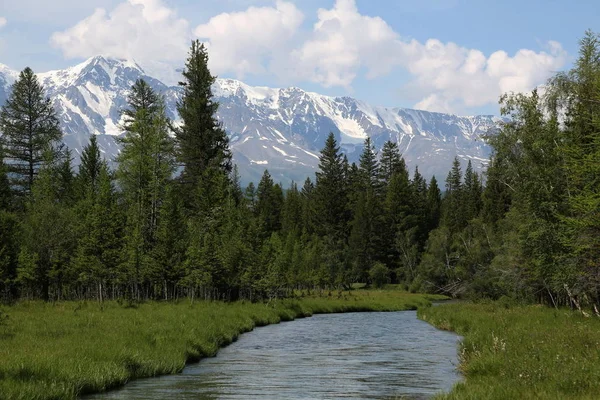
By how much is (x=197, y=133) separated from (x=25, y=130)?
66.9 feet

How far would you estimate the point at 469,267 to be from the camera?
72.8 metres

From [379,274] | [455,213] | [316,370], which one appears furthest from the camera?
[455,213]

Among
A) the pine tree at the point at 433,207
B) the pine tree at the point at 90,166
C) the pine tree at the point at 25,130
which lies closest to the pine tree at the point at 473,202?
the pine tree at the point at 433,207

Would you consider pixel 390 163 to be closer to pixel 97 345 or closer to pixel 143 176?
pixel 143 176

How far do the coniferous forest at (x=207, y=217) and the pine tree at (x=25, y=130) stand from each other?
0.16m

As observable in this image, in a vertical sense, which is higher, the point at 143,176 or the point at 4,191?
the point at 4,191

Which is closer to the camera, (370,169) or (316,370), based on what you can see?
(316,370)

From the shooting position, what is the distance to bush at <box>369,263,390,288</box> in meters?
106

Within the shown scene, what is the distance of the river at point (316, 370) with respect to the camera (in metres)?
16.8

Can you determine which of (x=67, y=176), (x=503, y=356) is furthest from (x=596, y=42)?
(x=67, y=176)

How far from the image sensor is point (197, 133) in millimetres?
66062

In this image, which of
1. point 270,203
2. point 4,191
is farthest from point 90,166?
point 270,203

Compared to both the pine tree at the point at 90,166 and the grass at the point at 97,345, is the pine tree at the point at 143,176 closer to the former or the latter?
the grass at the point at 97,345

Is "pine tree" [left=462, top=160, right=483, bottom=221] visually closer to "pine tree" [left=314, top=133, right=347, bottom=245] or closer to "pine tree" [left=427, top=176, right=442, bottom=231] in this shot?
"pine tree" [left=427, top=176, right=442, bottom=231]
